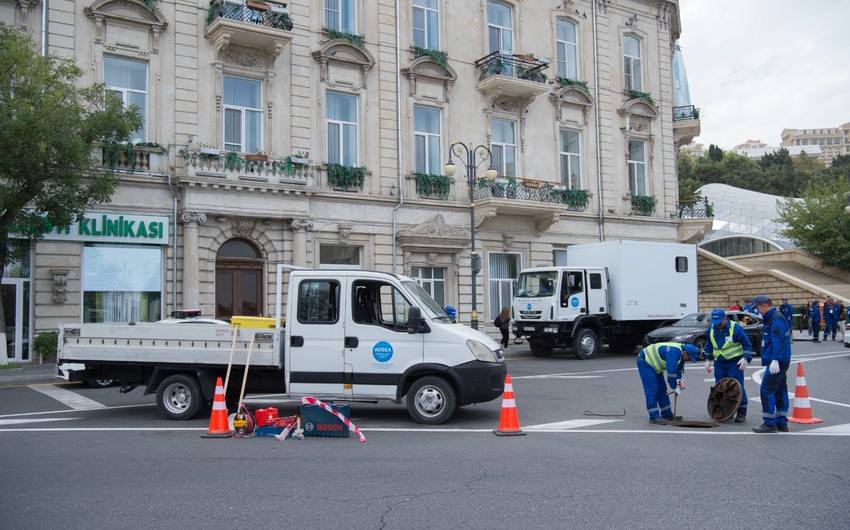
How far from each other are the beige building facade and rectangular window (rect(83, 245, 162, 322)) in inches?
1.6

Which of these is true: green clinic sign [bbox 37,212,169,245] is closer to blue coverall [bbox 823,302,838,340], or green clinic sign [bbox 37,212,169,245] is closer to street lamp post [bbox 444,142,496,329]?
street lamp post [bbox 444,142,496,329]

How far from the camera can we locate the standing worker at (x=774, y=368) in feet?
32.0

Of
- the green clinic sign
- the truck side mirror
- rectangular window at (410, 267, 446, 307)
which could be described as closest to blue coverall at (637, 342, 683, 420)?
the truck side mirror

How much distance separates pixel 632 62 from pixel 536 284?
50.4 ft

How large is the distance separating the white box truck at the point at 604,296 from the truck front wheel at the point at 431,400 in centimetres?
1246

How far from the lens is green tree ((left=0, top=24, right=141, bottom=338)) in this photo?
16.6 metres

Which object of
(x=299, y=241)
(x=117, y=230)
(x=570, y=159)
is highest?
(x=570, y=159)

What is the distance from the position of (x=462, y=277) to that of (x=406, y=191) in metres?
3.79

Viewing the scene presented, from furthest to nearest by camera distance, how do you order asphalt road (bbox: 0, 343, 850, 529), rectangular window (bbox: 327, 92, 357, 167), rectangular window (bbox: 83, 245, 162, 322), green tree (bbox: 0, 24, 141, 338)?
1. rectangular window (bbox: 327, 92, 357, 167)
2. rectangular window (bbox: 83, 245, 162, 322)
3. green tree (bbox: 0, 24, 141, 338)
4. asphalt road (bbox: 0, 343, 850, 529)

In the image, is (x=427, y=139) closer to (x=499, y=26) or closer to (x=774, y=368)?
(x=499, y=26)

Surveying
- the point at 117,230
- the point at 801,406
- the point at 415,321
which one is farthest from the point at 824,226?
the point at 415,321

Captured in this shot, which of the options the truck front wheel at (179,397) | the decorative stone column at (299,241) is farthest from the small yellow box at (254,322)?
the decorative stone column at (299,241)

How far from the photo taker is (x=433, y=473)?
24.8ft

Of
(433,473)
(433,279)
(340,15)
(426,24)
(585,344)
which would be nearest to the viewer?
(433,473)
